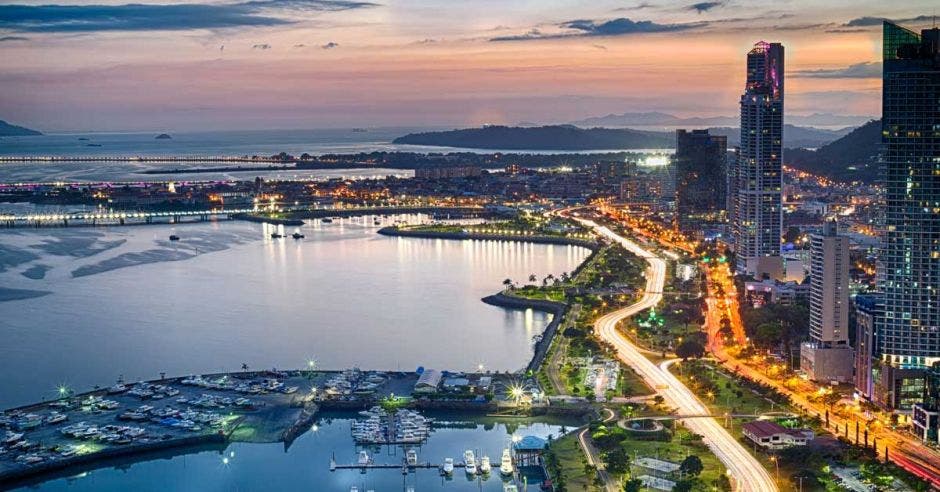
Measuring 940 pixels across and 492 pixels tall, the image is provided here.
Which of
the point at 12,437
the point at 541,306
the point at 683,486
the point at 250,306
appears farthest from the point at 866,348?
the point at 250,306

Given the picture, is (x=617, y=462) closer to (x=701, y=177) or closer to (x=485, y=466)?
(x=485, y=466)

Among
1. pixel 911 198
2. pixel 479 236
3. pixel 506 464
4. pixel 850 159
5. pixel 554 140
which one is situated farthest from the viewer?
pixel 554 140

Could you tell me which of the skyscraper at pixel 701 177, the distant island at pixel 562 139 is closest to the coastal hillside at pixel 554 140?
the distant island at pixel 562 139

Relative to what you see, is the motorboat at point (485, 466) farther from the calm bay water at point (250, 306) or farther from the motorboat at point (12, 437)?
the motorboat at point (12, 437)

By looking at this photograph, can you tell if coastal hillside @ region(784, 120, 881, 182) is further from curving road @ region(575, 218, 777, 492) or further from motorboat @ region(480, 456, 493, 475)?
motorboat @ region(480, 456, 493, 475)

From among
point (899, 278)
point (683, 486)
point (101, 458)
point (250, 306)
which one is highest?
point (899, 278)

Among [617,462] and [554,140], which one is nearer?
[617,462]

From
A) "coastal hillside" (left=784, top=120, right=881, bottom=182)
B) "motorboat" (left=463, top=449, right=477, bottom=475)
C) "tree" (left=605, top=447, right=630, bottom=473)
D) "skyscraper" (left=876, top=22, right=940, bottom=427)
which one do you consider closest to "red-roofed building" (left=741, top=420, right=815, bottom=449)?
"tree" (left=605, top=447, right=630, bottom=473)
